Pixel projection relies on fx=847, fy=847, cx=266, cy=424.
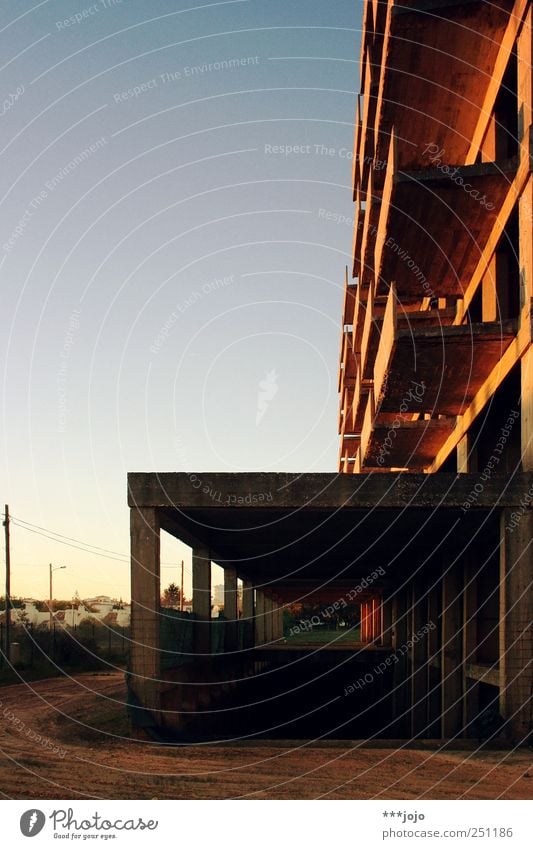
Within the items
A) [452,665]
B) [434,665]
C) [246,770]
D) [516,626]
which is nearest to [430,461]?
[434,665]

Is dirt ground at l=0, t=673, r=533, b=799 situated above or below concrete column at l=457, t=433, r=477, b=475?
below

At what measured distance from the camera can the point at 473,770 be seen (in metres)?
9.95

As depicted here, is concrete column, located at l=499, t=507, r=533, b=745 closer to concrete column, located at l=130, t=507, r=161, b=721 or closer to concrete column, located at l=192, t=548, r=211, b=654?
concrete column, located at l=130, t=507, r=161, b=721

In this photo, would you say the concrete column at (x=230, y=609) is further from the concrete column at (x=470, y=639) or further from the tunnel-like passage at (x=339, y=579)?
the concrete column at (x=470, y=639)

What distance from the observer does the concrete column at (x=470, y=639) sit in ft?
58.0

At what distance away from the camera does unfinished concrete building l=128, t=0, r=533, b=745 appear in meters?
13.2

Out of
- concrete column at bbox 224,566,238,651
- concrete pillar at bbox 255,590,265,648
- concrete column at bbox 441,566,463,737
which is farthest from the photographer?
concrete pillar at bbox 255,590,265,648

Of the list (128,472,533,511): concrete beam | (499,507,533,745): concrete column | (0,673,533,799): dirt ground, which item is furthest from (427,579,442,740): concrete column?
(0,673,533,799): dirt ground

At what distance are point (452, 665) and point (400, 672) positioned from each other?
11783 millimetres

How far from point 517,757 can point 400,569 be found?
19.0 meters

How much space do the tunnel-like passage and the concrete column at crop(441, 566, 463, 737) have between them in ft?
0.12

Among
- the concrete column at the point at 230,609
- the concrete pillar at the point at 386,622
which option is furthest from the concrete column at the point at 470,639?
the concrete pillar at the point at 386,622

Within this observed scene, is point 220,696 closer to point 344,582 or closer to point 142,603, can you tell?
point 142,603
